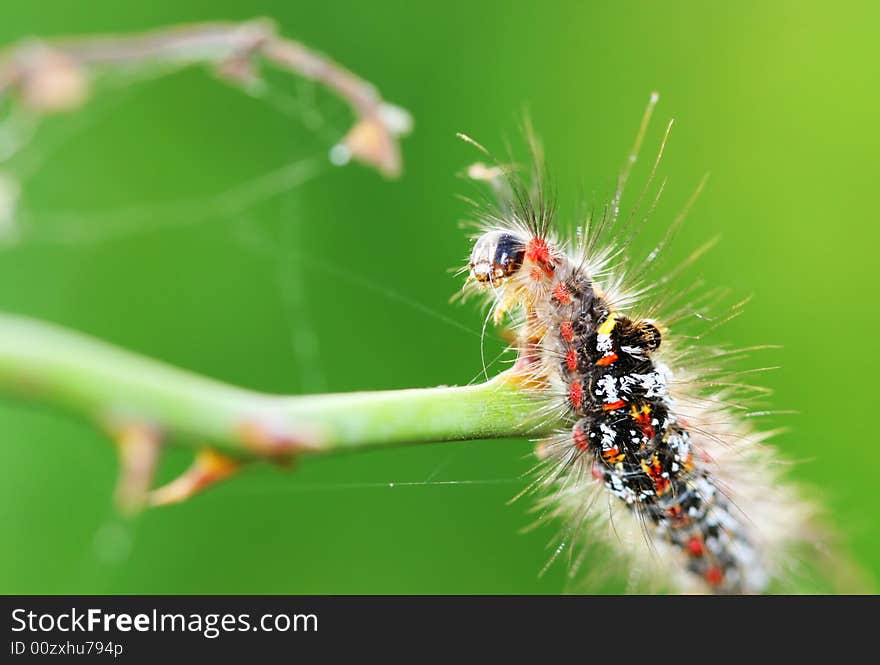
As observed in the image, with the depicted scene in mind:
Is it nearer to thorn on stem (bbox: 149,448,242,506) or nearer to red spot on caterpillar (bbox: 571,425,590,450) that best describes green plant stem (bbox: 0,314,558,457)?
thorn on stem (bbox: 149,448,242,506)

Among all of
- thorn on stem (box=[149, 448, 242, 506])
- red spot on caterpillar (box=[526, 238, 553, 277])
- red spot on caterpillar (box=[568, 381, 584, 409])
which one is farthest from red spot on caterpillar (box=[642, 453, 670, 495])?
thorn on stem (box=[149, 448, 242, 506])

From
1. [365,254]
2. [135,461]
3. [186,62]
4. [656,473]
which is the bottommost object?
[135,461]

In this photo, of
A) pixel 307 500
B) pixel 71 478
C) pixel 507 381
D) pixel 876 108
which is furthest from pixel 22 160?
pixel 876 108

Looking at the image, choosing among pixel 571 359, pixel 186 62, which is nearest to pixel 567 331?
pixel 571 359

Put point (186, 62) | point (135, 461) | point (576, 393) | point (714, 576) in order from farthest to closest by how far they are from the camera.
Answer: point (714, 576) < point (576, 393) < point (186, 62) < point (135, 461)

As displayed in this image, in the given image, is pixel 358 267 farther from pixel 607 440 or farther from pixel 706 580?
pixel 607 440

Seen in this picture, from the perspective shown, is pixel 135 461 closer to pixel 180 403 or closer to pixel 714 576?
pixel 180 403

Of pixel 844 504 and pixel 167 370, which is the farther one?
pixel 844 504

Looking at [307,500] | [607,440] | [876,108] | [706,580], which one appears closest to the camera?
[607,440]
